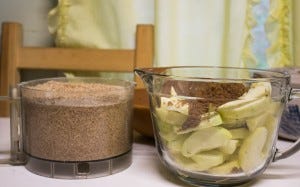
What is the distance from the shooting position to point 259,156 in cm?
40

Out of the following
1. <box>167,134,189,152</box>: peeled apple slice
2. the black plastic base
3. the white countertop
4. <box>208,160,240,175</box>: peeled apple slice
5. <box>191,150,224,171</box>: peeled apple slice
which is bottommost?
the white countertop

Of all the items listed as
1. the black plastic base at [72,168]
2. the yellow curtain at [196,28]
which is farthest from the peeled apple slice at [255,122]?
the yellow curtain at [196,28]

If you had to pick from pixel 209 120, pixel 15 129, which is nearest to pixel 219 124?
pixel 209 120

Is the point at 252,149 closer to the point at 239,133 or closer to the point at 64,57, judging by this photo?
the point at 239,133

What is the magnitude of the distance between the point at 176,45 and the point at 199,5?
103 millimetres

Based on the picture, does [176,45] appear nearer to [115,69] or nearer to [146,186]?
[115,69]

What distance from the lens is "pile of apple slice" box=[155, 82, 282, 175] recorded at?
376 millimetres

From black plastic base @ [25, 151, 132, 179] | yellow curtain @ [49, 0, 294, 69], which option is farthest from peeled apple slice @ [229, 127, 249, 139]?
yellow curtain @ [49, 0, 294, 69]

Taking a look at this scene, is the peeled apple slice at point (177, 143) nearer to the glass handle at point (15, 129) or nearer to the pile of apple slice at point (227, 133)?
the pile of apple slice at point (227, 133)

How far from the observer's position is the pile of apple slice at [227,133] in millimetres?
376

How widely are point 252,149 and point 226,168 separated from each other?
33 mm

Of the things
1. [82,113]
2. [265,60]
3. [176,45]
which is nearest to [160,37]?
[176,45]

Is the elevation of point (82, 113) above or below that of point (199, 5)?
below

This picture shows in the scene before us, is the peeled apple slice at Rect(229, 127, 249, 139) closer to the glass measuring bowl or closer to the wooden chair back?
the glass measuring bowl
